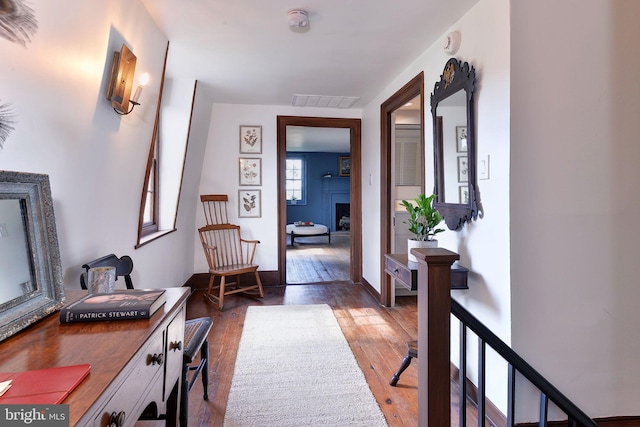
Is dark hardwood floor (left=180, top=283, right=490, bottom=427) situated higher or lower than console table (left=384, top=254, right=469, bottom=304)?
lower

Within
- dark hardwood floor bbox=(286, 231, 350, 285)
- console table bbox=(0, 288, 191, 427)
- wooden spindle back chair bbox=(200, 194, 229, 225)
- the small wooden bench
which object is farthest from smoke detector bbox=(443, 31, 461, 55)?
the small wooden bench

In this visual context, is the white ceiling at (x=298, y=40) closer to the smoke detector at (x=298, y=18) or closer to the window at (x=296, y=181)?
the smoke detector at (x=298, y=18)

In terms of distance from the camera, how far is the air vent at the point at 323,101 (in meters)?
3.72

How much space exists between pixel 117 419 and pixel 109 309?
34 cm

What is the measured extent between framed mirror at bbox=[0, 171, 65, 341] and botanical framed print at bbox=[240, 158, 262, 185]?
311cm

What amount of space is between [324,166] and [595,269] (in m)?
8.10

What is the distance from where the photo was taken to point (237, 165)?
4137 millimetres

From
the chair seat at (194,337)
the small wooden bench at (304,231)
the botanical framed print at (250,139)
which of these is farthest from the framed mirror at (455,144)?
the small wooden bench at (304,231)

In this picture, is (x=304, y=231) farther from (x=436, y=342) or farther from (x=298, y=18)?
(x=436, y=342)

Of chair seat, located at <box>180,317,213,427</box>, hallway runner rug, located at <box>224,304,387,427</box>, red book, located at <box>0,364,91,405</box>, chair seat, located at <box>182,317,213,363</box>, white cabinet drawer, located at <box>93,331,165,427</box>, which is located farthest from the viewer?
hallway runner rug, located at <box>224,304,387,427</box>

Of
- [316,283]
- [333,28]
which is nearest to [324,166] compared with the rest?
[316,283]

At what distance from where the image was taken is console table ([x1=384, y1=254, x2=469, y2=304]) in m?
1.89

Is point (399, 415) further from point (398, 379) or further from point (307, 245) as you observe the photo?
point (307, 245)

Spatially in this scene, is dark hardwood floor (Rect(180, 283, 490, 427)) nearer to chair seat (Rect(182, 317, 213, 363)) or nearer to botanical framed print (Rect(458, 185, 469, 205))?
chair seat (Rect(182, 317, 213, 363))
